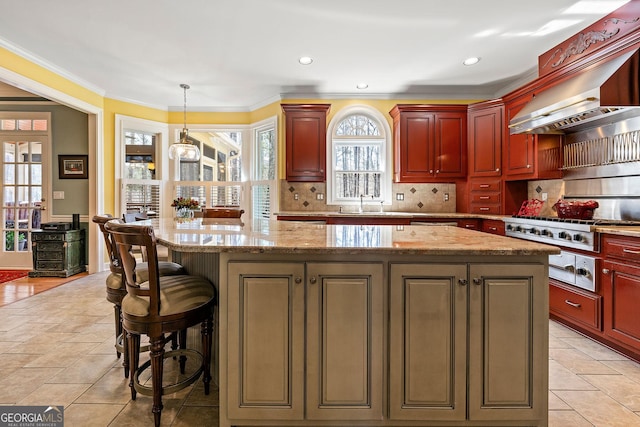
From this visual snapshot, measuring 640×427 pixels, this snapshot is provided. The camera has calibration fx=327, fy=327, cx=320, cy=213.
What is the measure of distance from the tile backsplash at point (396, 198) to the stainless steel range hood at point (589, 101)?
1.62 m

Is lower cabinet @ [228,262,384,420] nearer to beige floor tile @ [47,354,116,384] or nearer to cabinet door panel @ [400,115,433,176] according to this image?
beige floor tile @ [47,354,116,384]

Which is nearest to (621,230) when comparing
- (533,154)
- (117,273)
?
(533,154)

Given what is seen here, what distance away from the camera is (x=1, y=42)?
11.1 ft

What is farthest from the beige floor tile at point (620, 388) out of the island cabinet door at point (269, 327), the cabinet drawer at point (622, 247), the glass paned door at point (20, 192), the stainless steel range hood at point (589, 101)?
the glass paned door at point (20, 192)

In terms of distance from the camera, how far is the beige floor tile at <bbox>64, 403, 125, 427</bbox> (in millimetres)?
1636

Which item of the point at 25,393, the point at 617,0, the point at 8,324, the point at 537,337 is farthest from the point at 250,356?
the point at 617,0

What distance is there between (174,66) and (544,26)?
4.02 metres

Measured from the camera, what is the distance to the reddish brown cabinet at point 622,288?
2.28m

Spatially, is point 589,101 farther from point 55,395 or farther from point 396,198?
point 55,395

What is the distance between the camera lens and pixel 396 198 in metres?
5.07

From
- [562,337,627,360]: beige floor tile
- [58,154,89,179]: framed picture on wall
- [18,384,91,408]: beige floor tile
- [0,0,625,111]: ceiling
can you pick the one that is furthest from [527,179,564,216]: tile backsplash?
[58,154,89,179]: framed picture on wall

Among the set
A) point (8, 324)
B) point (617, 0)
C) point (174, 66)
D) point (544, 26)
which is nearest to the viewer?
point (617, 0)

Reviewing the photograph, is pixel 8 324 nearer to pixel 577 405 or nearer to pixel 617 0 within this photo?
pixel 577 405

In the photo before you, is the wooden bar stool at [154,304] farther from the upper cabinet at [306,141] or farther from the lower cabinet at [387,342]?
the upper cabinet at [306,141]
